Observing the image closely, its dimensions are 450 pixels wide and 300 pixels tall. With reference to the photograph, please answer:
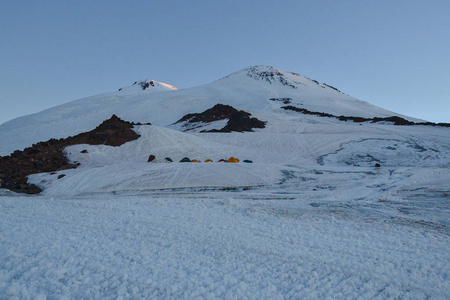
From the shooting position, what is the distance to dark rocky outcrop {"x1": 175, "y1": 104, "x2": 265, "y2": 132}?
22481 millimetres

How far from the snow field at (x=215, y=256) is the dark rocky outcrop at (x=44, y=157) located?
192 inches

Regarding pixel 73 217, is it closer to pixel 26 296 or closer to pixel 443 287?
pixel 26 296

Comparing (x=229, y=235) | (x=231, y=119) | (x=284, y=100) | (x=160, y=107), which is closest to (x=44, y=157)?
(x=229, y=235)

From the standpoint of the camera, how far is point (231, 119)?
2617 cm

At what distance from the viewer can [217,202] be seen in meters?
Result: 5.45

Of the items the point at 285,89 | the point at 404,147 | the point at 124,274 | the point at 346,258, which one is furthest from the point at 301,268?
the point at 285,89

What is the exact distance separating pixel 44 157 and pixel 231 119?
708 inches

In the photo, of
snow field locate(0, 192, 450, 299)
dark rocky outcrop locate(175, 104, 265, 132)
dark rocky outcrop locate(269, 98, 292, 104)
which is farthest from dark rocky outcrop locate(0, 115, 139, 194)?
dark rocky outcrop locate(269, 98, 292, 104)

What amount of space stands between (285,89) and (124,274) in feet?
198

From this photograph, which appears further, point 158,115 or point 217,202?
point 158,115

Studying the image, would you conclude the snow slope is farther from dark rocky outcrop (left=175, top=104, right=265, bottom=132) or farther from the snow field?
the snow field

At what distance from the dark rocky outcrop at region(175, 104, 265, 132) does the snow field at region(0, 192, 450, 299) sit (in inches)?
680

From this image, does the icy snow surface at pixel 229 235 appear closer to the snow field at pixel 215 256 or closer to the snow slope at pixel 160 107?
the snow field at pixel 215 256

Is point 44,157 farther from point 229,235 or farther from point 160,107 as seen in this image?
point 160,107
